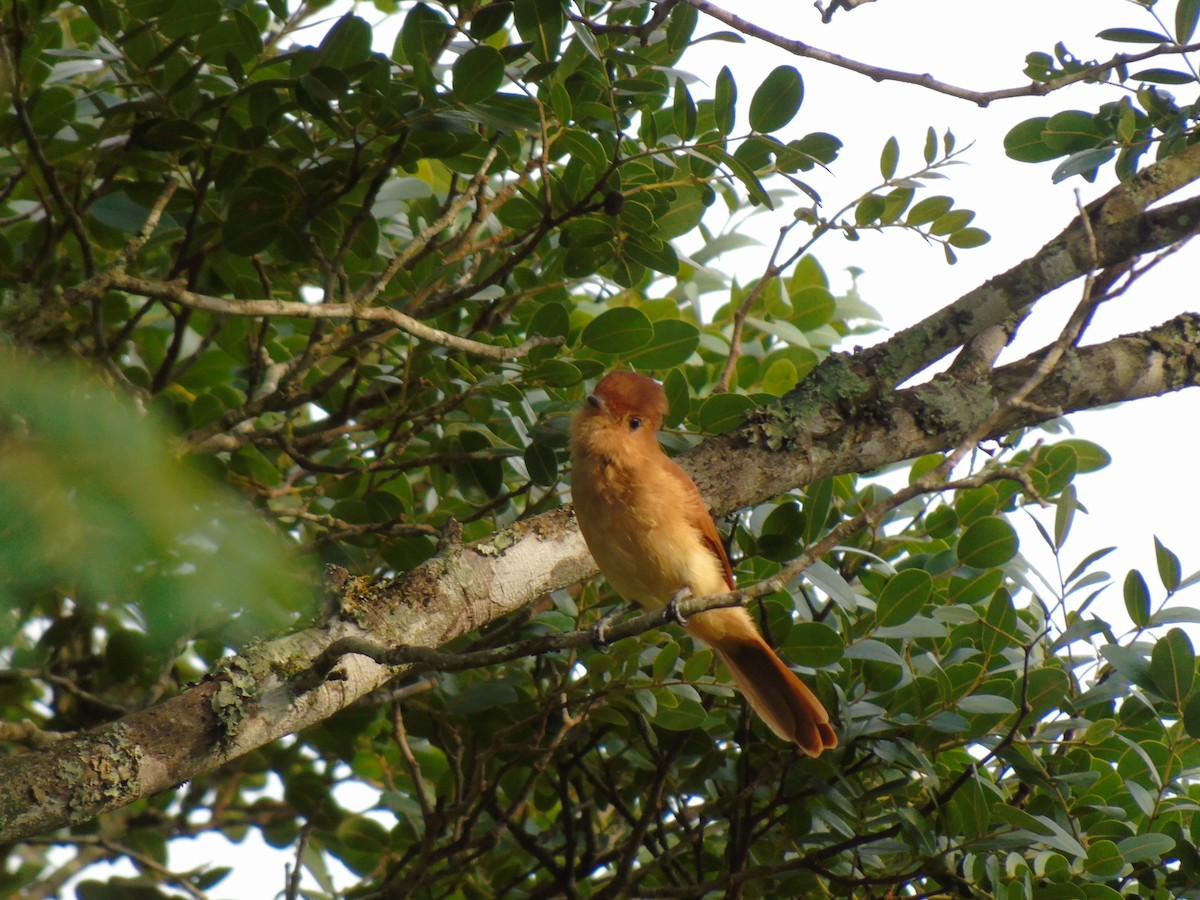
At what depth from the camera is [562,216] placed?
9.80 feet

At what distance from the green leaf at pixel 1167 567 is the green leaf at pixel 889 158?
4.18 ft

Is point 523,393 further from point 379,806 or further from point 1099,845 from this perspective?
point 1099,845

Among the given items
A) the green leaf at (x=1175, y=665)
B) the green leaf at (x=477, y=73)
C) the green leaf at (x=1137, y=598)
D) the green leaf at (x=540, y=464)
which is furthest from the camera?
the green leaf at (x=540, y=464)

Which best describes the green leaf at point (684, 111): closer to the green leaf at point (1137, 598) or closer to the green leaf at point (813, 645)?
the green leaf at point (813, 645)

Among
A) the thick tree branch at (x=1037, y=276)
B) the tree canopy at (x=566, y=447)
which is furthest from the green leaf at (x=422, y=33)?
the thick tree branch at (x=1037, y=276)

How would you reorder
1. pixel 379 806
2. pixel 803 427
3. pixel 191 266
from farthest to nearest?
pixel 379 806 < pixel 191 266 < pixel 803 427

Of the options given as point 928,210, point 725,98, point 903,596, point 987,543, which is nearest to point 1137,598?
point 987,543

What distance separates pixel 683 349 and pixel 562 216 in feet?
1.96

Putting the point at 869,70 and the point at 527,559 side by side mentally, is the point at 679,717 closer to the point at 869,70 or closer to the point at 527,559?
the point at 527,559

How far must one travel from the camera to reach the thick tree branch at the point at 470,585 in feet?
7.07

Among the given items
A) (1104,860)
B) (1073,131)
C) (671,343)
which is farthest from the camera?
(671,343)

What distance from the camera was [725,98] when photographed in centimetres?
293

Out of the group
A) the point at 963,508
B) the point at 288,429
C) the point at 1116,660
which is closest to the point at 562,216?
the point at 288,429

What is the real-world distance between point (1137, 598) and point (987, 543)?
0.41 m
